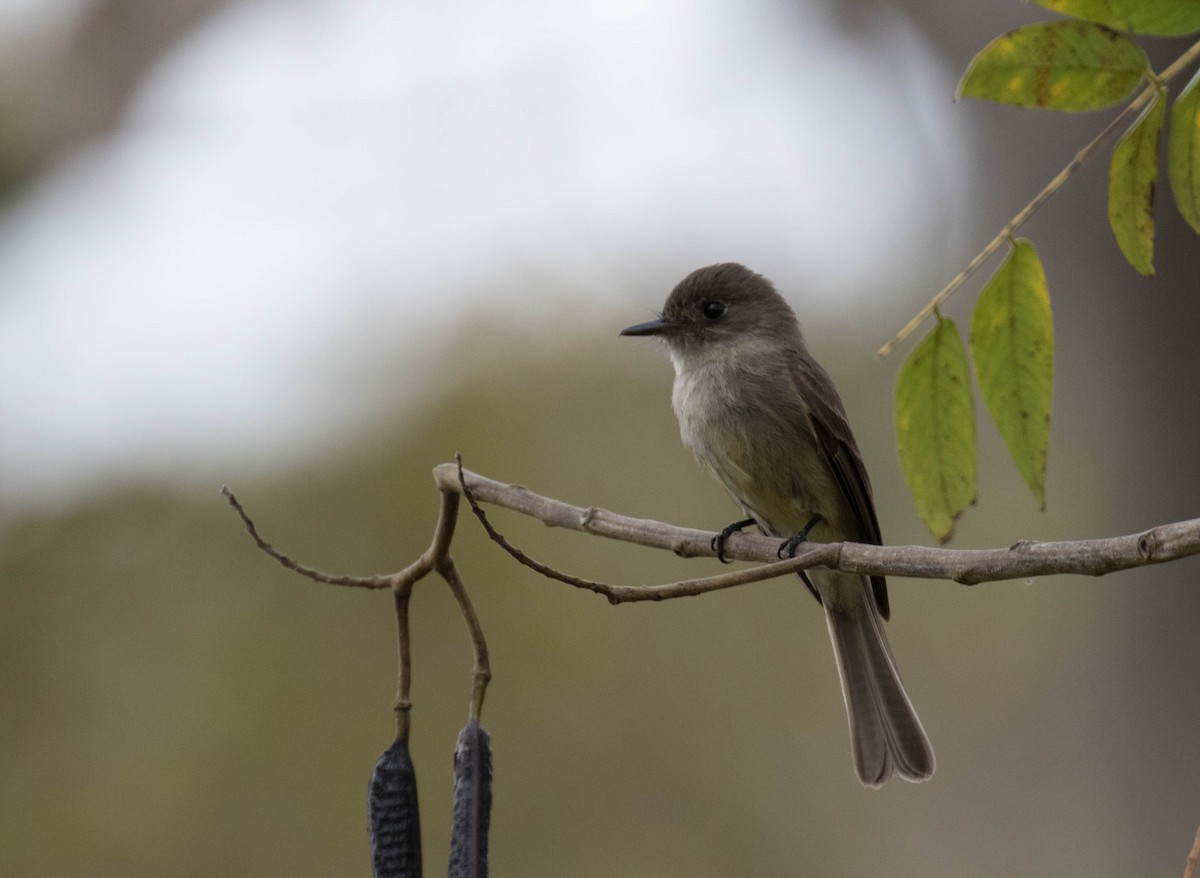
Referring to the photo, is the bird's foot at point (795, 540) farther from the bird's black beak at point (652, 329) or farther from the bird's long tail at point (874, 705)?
the bird's black beak at point (652, 329)

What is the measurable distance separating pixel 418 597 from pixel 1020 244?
8.25 metres

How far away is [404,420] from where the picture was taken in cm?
1039

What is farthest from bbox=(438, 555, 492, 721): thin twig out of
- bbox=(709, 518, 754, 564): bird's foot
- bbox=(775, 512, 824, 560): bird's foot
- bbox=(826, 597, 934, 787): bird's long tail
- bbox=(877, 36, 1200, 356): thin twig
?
bbox=(826, 597, 934, 787): bird's long tail

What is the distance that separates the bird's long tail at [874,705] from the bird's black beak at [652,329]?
3.37 feet

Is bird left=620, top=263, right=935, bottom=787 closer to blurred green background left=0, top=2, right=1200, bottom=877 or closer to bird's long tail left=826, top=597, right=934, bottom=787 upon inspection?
bird's long tail left=826, top=597, right=934, bottom=787

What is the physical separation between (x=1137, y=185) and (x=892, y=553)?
0.63m

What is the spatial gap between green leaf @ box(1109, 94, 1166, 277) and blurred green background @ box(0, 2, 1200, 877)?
5.09 meters

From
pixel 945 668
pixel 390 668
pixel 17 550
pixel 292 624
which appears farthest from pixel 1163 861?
pixel 17 550

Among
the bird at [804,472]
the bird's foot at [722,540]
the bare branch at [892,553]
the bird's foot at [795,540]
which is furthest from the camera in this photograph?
the bird at [804,472]

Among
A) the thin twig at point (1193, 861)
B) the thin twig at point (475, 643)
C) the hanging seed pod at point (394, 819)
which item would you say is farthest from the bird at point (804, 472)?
the thin twig at point (1193, 861)

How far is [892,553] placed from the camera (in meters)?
2.03

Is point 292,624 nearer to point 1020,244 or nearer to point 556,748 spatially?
point 556,748

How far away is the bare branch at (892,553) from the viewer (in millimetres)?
1589

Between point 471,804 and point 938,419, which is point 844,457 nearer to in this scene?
point 938,419
